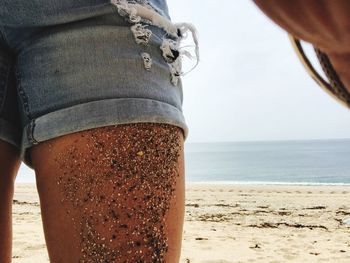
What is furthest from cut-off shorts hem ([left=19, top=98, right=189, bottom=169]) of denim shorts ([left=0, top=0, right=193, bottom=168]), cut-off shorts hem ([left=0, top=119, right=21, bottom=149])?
cut-off shorts hem ([left=0, top=119, right=21, bottom=149])

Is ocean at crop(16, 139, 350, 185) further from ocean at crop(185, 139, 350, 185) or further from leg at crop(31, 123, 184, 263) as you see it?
leg at crop(31, 123, 184, 263)

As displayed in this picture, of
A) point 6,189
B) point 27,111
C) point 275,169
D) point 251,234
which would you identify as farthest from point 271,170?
point 27,111

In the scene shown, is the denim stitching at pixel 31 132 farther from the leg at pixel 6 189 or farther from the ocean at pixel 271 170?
the ocean at pixel 271 170

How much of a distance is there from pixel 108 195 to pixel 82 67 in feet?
0.86

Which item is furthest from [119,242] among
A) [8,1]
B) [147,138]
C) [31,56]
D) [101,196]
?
[8,1]

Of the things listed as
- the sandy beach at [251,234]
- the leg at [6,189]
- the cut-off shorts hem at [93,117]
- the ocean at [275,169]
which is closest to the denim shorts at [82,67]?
the cut-off shorts hem at [93,117]

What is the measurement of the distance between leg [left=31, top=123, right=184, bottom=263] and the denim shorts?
3 cm

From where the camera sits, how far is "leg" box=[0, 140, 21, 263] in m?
1.06

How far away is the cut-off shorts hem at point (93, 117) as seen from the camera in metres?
0.88

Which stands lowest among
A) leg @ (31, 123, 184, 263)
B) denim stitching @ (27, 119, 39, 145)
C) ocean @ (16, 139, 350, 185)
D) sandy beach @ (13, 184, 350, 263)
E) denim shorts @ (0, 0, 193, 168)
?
sandy beach @ (13, 184, 350, 263)

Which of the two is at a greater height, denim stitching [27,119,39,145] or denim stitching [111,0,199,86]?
denim stitching [111,0,199,86]

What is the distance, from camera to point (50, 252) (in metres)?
0.92

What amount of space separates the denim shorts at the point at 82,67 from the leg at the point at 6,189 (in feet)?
0.35

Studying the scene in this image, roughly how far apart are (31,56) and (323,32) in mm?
672
